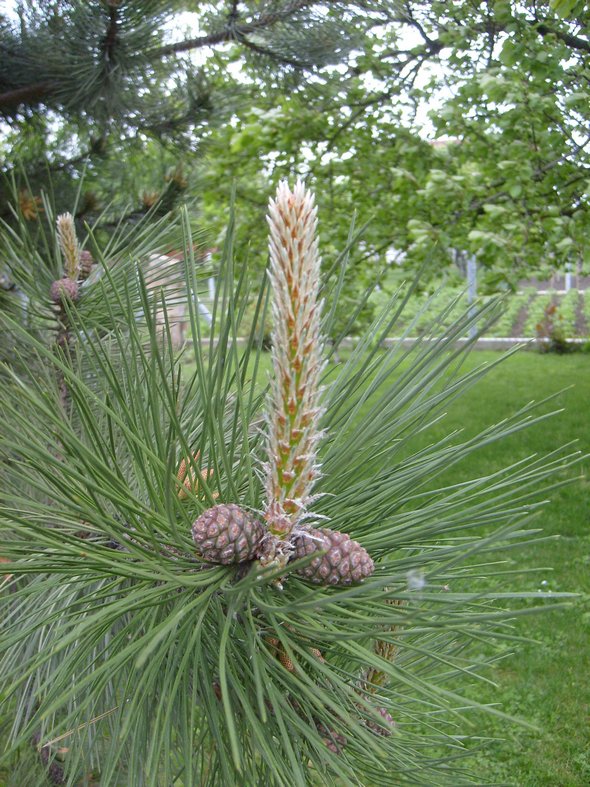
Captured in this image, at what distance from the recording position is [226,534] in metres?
0.69

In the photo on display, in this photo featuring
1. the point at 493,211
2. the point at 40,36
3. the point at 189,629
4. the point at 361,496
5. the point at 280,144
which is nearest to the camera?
the point at 189,629

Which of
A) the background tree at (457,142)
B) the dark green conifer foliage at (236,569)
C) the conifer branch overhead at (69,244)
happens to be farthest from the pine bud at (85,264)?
the background tree at (457,142)

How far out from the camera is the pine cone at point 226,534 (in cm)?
69

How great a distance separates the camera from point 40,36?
7.86 ft

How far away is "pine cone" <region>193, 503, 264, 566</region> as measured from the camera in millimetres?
695

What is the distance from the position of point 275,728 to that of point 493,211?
4731 mm

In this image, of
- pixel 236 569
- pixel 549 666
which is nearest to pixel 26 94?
pixel 236 569

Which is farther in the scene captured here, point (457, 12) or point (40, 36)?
point (457, 12)

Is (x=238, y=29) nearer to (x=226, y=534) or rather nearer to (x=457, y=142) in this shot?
(x=226, y=534)

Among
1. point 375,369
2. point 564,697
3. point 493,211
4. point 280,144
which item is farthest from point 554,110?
point 375,369

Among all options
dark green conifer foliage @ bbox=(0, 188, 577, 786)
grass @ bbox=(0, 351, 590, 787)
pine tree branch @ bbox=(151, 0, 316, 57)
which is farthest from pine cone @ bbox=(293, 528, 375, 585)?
pine tree branch @ bbox=(151, 0, 316, 57)

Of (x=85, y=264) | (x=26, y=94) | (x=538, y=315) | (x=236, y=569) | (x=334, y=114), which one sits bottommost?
(x=538, y=315)

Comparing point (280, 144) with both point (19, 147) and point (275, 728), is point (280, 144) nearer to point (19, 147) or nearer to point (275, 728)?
point (19, 147)

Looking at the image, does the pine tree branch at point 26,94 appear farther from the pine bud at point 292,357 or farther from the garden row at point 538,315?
the garden row at point 538,315
